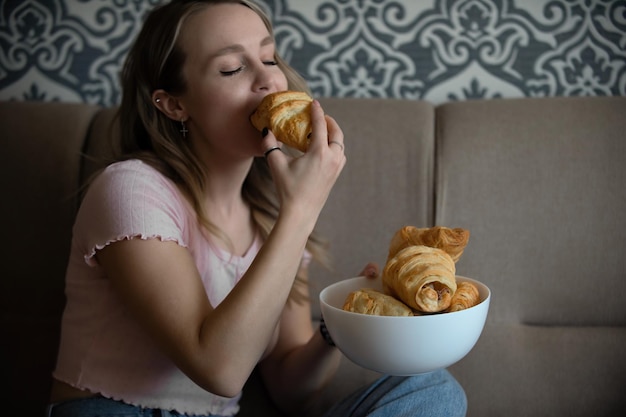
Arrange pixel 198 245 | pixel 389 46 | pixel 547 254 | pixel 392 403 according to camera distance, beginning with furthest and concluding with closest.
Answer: pixel 389 46, pixel 547 254, pixel 198 245, pixel 392 403

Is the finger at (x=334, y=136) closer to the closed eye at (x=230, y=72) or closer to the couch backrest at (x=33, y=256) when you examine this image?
the closed eye at (x=230, y=72)

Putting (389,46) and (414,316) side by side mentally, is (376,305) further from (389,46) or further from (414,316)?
(389,46)

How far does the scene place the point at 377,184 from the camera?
1.40m

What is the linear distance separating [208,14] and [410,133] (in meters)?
0.55

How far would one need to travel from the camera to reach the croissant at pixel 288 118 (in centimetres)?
98

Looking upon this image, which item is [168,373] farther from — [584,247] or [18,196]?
[584,247]

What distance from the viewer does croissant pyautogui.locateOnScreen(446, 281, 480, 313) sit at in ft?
2.67

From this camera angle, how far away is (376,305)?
819 mm

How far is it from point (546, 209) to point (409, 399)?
1.86 ft

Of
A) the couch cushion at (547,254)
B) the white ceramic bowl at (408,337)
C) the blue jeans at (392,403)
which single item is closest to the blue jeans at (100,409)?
the blue jeans at (392,403)

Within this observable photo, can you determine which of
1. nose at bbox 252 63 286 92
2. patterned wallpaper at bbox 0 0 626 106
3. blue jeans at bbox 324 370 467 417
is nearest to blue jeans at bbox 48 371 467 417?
blue jeans at bbox 324 370 467 417

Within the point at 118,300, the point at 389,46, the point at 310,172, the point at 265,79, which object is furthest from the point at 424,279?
the point at 389,46

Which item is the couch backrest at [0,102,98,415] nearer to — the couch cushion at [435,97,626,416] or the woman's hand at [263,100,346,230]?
the woman's hand at [263,100,346,230]

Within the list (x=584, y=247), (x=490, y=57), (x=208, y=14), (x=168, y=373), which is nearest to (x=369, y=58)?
(x=490, y=57)
